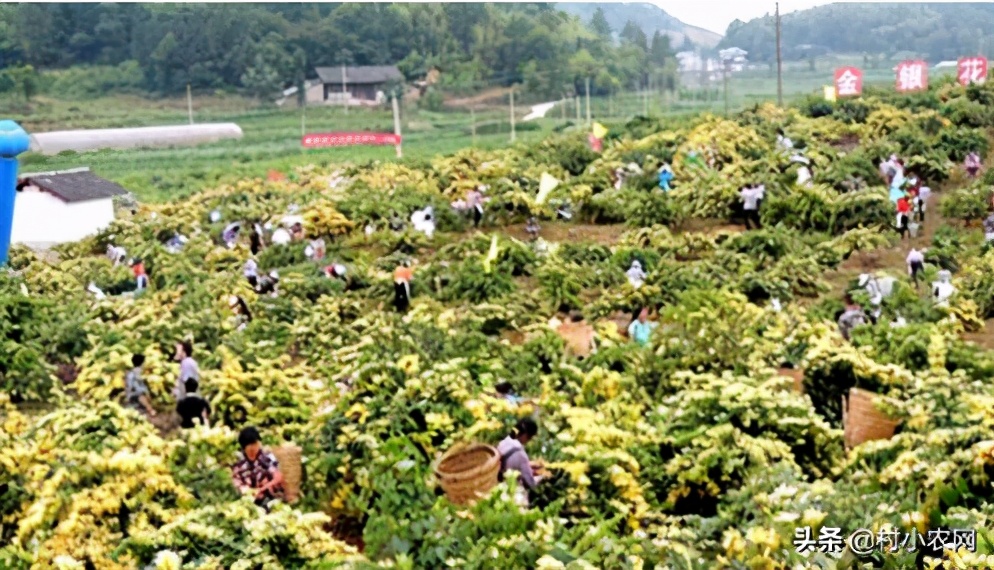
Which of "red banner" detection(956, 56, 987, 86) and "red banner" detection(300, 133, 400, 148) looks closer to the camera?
"red banner" detection(956, 56, 987, 86)

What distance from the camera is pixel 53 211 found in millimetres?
22391

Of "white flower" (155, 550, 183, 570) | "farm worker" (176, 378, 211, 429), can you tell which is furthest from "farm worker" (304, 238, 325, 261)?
"white flower" (155, 550, 183, 570)

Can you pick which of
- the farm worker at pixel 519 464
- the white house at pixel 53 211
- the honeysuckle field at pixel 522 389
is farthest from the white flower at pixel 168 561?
the white house at pixel 53 211

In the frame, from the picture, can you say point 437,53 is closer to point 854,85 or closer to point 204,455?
point 854,85

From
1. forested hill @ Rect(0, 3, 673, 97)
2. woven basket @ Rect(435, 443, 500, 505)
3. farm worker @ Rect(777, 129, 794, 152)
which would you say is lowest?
woven basket @ Rect(435, 443, 500, 505)

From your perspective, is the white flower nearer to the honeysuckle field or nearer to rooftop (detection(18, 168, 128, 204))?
the honeysuckle field

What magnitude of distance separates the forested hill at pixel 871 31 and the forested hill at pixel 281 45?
17525 millimetres

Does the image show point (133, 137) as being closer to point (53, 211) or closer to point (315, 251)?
point (53, 211)

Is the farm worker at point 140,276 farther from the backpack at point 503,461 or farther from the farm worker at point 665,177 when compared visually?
the backpack at point 503,461

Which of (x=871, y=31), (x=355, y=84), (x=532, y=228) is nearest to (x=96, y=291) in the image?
(x=532, y=228)

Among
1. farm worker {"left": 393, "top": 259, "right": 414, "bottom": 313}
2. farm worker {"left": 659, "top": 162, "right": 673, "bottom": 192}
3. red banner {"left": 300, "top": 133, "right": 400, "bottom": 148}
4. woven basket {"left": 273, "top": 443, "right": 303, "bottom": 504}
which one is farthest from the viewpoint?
red banner {"left": 300, "top": 133, "right": 400, "bottom": 148}

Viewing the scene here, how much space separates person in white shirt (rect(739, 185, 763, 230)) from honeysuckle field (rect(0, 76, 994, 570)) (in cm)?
25

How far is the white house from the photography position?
871 inches

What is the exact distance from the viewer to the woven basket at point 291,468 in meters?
9.40
